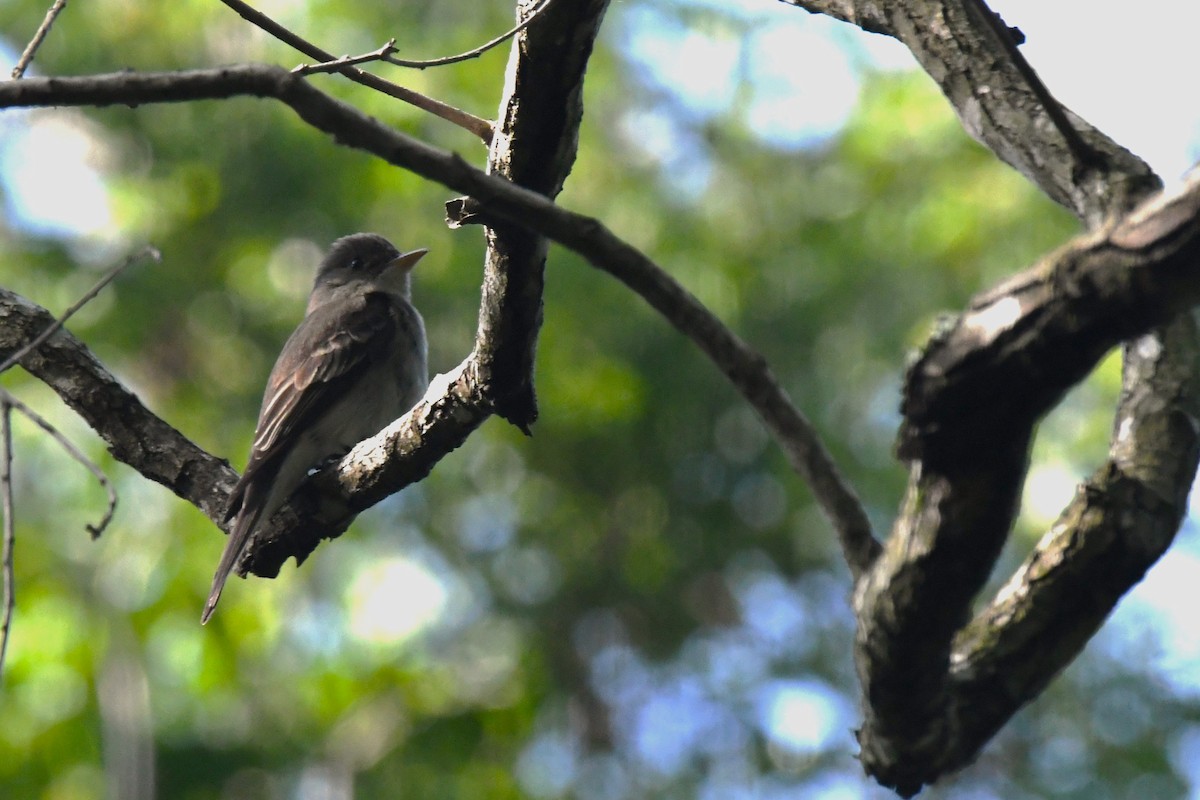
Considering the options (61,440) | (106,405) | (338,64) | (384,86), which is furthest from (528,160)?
(106,405)

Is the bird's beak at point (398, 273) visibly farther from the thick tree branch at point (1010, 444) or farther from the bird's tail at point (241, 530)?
the thick tree branch at point (1010, 444)

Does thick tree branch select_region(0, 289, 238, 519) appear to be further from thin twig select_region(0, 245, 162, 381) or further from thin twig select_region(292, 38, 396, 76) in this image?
thin twig select_region(292, 38, 396, 76)

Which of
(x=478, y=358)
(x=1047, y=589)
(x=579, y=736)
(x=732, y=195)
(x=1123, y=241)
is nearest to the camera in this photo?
(x=1123, y=241)

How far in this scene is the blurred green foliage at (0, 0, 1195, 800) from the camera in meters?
9.34

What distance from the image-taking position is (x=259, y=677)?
1047cm

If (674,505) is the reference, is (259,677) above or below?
below

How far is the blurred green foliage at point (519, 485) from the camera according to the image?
9344 millimetres

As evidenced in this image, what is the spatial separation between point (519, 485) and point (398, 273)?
10.3 ft

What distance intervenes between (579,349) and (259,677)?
3.65 metres

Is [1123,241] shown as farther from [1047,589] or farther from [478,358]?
[478,358]

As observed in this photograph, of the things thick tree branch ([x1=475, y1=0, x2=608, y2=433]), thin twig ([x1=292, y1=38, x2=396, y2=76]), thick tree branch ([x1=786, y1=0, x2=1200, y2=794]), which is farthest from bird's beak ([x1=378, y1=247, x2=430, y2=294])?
thick tree branch ([x1=786, y1=0, x2=1200, y2=794])

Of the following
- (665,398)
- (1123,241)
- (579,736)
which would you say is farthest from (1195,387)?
(579,736)

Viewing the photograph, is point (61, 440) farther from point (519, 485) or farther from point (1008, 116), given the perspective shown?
point (519, 485)

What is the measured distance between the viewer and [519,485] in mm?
10547
